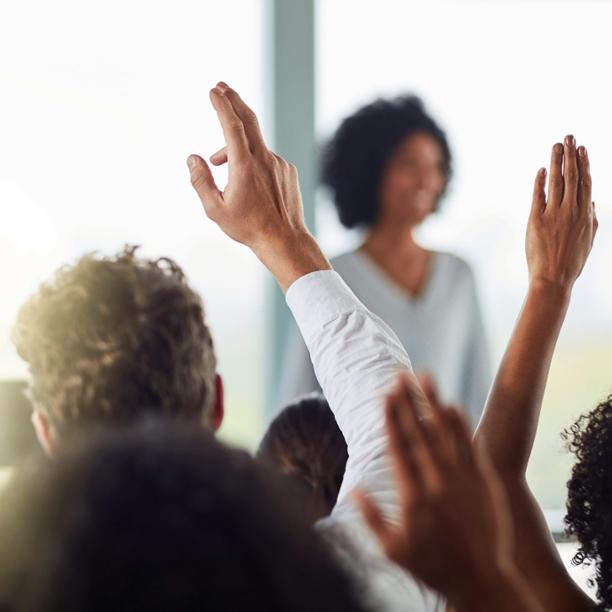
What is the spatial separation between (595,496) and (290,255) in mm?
447

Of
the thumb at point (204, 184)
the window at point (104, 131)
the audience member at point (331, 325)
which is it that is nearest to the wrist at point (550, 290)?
the audience member at point (331, 325)

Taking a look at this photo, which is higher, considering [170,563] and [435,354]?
[435,354]

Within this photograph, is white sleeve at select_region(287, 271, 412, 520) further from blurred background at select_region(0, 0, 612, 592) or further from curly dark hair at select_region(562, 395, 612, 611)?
blurred background at select_region(0, 0, 612, 592)

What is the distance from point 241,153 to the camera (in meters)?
1.08

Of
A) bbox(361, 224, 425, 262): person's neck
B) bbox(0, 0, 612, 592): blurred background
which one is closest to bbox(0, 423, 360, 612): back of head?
bbox(361, 224, 425, 262): person's neck

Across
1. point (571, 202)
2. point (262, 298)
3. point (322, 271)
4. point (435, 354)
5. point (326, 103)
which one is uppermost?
point (326, 103)

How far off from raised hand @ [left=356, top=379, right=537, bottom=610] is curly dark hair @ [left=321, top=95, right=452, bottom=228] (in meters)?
2.30

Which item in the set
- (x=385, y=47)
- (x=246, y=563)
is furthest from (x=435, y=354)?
(x=246, y=563)

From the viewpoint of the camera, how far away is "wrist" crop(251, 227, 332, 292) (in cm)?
103

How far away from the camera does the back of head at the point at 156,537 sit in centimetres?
46

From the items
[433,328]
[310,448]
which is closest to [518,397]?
Answer: [310,448]

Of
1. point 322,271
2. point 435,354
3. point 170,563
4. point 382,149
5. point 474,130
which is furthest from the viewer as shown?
point 474,130

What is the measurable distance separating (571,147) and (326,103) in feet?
7.11

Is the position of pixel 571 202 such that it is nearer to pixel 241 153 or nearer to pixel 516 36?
pixel 241 153
